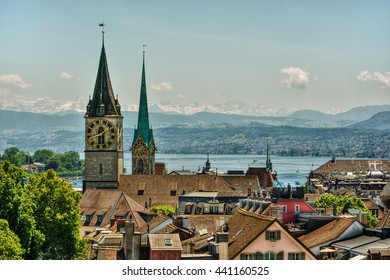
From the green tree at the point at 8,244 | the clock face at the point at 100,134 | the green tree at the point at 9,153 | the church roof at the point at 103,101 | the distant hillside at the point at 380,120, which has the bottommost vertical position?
the green tree at the point at 8,244

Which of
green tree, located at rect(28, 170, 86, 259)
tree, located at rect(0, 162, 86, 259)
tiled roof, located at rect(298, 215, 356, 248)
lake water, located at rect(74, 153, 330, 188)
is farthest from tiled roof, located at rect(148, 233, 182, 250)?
lake water, located at rect(74, 153, 330, 188)

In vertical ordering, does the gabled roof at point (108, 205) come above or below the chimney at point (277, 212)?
below

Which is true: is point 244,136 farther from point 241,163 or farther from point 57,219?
point 57,219

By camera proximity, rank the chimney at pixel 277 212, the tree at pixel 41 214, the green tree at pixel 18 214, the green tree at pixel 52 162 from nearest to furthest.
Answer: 1. the chimney at pixel 277 212
2. the green tree at pixel 18 214
3. the tree at pixel 41 214
4. the green tree at pixel 52 162

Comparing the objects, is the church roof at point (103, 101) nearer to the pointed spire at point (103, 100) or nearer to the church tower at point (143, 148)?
the pointed spire at point (103, 100)

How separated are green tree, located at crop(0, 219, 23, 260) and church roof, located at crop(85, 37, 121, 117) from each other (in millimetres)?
25542

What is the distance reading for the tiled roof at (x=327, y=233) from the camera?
16.8 meters

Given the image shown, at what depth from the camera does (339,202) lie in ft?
126

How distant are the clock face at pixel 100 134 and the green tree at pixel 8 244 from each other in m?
26.1

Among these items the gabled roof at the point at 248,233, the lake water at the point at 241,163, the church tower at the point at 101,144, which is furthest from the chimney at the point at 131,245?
the lake water at the point at 241,163

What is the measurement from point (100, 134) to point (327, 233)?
2909 cm

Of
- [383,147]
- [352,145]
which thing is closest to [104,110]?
[383,147]

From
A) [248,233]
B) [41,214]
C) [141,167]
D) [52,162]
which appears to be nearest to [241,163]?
[52,162]

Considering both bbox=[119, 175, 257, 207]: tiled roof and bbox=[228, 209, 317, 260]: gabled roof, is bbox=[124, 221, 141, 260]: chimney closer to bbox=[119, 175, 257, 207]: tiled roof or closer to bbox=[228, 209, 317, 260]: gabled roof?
bbox=[228, 209, 317, 260]: gabled roof
